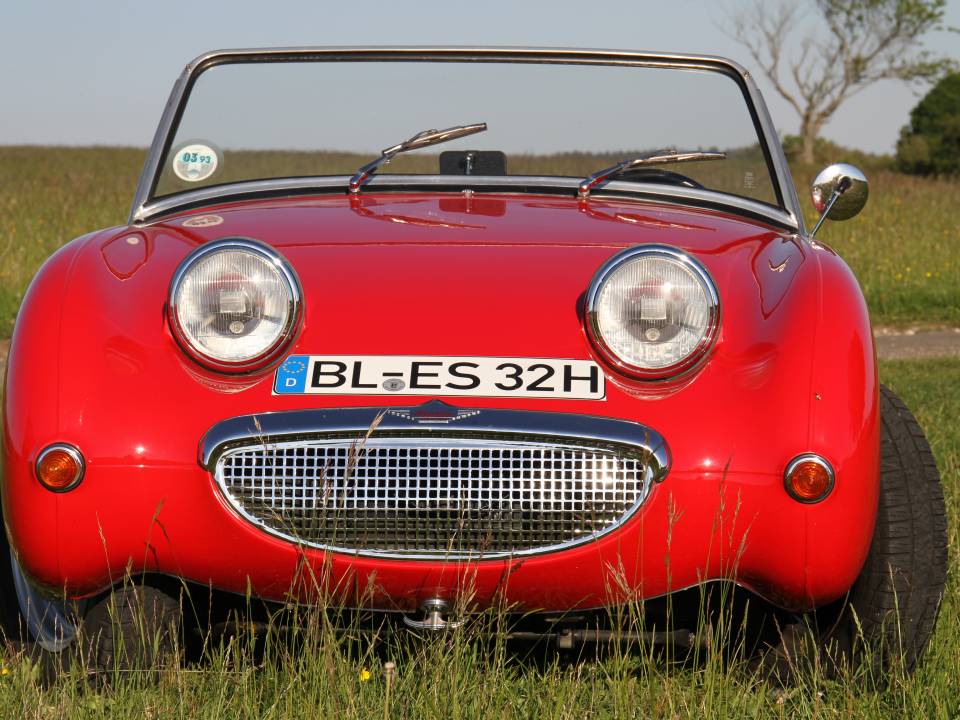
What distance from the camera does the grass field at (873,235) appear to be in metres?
11.2

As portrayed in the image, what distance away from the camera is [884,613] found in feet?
7.60

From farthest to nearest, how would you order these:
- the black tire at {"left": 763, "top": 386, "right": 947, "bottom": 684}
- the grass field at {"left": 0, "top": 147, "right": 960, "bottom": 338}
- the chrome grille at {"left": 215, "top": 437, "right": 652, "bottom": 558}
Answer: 1. the grass field at {"left": 0, "top": 147, "right": 960, "bottom": 338}
2. the black tire at {"left": 763, "top": 386, "right": 947, "bottom": 684}
3. the chrome grille at {"left": 215, "top": 437, "right": 652, "bottom": 558}

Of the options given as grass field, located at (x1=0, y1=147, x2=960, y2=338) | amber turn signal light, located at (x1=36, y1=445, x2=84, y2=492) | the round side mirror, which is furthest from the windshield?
grass field, located at (x1=0, y1=147, x2=960, y2=338)

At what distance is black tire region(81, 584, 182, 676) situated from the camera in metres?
2.21

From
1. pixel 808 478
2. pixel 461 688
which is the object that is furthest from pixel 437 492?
pixel 808 478

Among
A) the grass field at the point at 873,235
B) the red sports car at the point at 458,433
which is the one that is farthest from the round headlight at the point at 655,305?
the grass field at the point at 873,235

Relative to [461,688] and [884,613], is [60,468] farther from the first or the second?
[884,613]

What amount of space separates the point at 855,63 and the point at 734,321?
163ft

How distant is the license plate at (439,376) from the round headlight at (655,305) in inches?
3.4

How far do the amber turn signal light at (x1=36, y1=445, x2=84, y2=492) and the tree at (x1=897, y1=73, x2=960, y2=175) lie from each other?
34.9 m

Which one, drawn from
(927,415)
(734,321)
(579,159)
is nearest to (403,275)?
(734,321)

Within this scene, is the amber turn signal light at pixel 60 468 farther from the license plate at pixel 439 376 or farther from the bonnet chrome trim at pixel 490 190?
the bonnet chrome trim at pixel 490 190

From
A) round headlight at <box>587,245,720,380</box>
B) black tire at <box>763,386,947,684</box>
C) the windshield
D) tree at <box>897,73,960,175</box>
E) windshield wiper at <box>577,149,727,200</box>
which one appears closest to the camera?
round headlight at <box>587,245,720,380</box>

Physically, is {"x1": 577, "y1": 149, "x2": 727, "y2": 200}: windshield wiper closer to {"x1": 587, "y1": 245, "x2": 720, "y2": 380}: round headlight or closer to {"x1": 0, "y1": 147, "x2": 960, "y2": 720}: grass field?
{"x1": 587, "y1": 245, "x2": 720, "y2": 380}: round headlight
